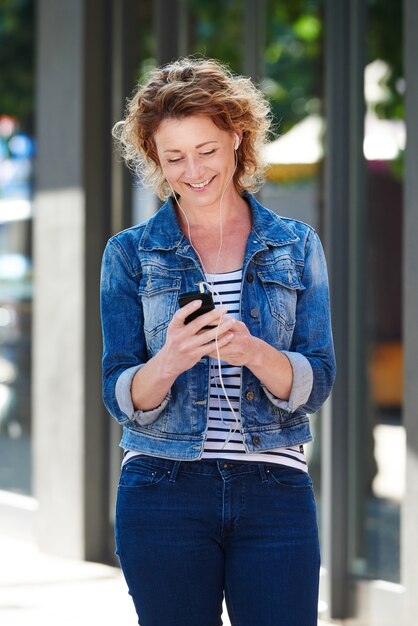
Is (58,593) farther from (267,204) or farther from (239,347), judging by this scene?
(239,347)

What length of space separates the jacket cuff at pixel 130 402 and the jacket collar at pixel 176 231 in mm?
293

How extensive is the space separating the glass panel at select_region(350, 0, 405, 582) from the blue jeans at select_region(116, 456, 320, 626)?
2.67m

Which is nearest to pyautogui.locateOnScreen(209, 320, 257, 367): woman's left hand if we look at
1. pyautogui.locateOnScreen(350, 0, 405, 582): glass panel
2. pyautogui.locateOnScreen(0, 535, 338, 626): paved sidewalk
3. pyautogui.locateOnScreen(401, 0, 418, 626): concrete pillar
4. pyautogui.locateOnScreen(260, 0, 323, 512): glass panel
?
pyautogui.locateOnScreen(401, 0, 418, 626): concrete pillar

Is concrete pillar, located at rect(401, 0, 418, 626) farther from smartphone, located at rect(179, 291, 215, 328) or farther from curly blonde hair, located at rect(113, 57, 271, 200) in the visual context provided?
smartphone, located at rect(179, 291, 215, 328)

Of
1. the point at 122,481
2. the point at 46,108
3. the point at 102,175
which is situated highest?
the point at 46,108

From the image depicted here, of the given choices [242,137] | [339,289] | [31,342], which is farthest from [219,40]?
[242,137]

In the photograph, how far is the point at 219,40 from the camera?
5.84 m

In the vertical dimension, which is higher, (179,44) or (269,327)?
(179,44)

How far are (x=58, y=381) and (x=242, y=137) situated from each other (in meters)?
3.76

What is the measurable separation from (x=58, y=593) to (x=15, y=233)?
262cm

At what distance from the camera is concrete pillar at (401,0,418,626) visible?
4332 millimetres

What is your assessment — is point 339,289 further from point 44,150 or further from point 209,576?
point 209,576

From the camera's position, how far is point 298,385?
231 centimetres

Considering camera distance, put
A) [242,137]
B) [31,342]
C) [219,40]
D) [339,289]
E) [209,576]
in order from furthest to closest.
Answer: [31,342] → [219,40] → [339,289] → [242,137] → [209,576]
